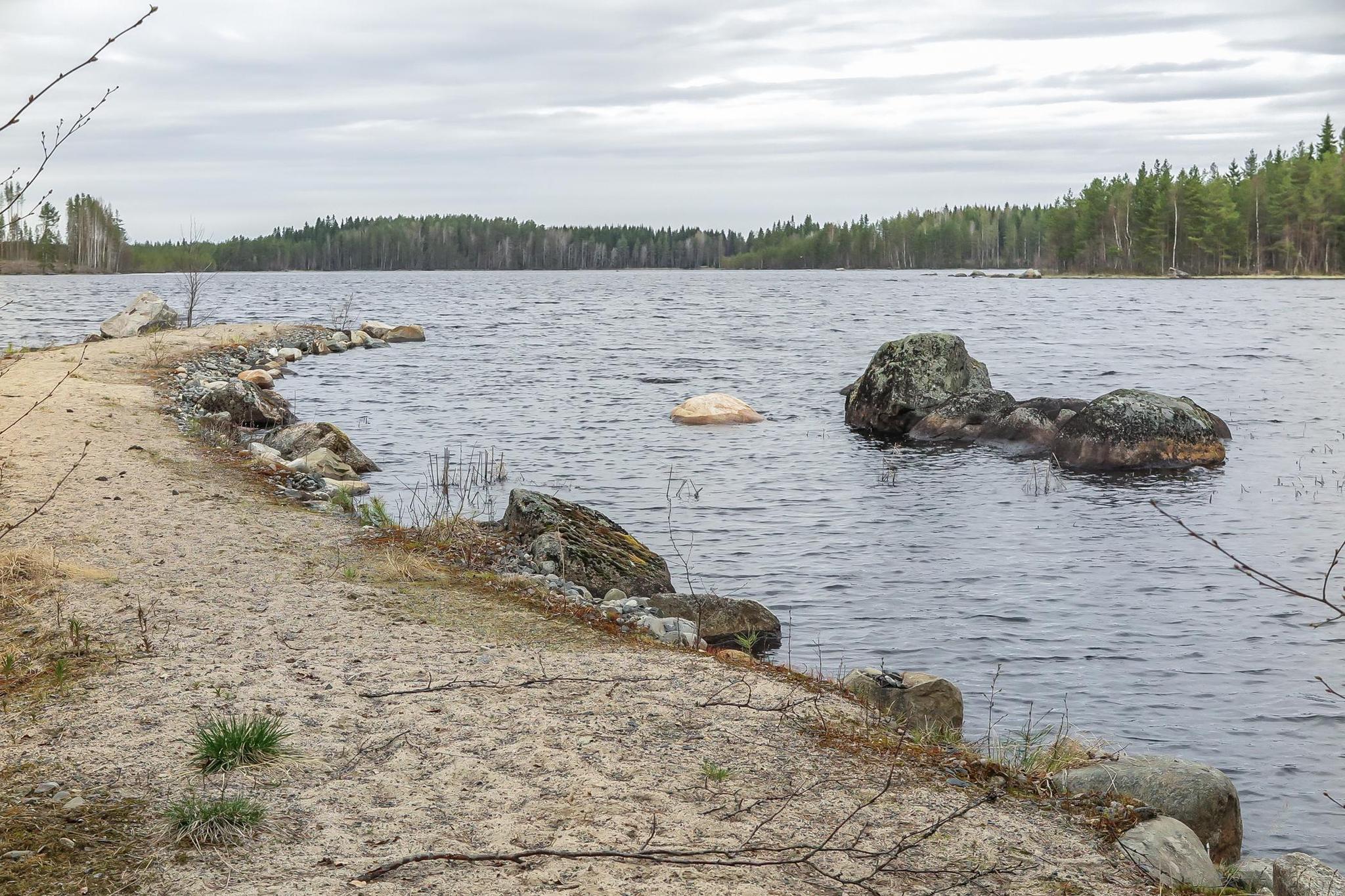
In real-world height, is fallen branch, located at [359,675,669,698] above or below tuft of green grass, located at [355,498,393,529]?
below

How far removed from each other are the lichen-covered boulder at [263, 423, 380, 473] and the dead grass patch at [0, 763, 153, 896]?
12133 millimetres

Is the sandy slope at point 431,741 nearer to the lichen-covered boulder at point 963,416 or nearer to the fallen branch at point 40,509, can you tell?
the fallen branch at point 40,509

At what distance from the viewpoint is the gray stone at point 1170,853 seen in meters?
5.11

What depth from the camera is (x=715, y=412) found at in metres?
24.3

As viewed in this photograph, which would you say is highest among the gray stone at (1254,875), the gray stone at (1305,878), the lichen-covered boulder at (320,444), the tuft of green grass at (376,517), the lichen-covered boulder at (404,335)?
the lichen-covered boulder at (404,335)

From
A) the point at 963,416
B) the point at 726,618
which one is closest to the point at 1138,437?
the point at 963,416

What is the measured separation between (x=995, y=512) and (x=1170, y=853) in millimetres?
10438

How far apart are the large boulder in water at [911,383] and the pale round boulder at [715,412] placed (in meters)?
2.43

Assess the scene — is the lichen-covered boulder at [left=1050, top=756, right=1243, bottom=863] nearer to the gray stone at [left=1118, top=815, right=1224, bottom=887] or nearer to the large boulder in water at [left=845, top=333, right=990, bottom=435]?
the gray stone at [left=1118, top=815, right=1224, bottom=887]

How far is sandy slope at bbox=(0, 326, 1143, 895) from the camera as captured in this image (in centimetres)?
478

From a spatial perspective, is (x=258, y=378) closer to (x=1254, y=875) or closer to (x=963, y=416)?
(x=963, y=416)

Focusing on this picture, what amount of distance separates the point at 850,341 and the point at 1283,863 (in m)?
39.3

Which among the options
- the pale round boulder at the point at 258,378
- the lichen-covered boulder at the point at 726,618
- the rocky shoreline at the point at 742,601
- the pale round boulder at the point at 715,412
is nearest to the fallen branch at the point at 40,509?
the rocky shoreline at the point at 742,601

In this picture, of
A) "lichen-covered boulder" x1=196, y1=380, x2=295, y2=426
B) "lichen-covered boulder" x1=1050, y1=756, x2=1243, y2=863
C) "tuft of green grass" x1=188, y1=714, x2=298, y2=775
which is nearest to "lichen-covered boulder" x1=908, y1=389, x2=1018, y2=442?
"lichen-covered boulder" x1=196, y1=380, x2=295, y2=426
